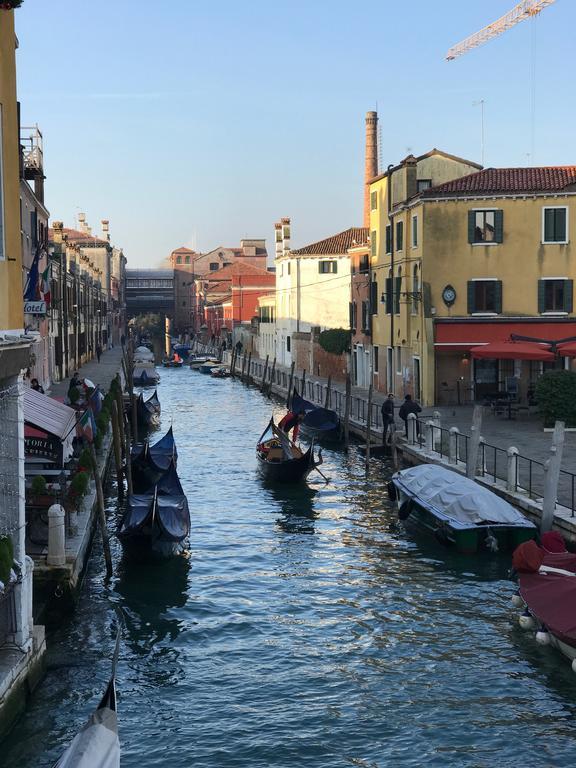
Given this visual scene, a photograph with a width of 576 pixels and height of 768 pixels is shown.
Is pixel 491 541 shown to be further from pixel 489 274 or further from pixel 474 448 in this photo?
pixel 489 274

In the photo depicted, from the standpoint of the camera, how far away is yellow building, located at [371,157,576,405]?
1280 inches

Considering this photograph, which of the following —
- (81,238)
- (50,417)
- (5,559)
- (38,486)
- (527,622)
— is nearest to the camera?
(5,559)

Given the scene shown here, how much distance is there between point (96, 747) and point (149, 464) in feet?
57.4

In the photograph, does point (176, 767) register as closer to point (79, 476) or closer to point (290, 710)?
point (290, 710)

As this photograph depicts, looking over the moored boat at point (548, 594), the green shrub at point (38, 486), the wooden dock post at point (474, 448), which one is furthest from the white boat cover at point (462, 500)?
the green shrub at point (38, 486)

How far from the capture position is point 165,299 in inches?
5271

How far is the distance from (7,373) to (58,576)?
461 centimetres

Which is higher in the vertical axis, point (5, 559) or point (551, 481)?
point (5, 559)

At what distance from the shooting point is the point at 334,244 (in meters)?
57.5

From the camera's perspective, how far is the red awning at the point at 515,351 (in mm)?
28922

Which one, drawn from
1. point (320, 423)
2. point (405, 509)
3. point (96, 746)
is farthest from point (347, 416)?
point (96, 746)

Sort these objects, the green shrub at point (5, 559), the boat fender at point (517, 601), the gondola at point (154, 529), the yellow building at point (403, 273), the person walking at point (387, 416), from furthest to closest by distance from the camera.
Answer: the yellow building at point (403, 273), the person walking at point (387, 416), the gondola at point (154, 529), the boat fender at point (517, 601), the green shrub at point (5, 559)

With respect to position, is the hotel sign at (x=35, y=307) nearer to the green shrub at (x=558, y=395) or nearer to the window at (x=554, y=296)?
the green shrub at (x=558, y=395)

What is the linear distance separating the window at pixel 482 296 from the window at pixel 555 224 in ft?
7.68
